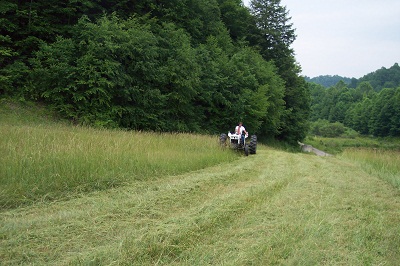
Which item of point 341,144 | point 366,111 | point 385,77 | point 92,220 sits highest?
point 385,77

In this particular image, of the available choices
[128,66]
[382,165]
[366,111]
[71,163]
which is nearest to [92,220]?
[71,163]

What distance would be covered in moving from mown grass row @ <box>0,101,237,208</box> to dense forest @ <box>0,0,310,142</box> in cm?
714

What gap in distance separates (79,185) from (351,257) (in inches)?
180

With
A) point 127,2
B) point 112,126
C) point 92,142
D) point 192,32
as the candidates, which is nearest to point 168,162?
point 92,142

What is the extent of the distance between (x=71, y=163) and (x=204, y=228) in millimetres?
3414

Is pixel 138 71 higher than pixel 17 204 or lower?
higher

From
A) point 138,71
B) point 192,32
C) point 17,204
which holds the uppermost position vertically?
point 192,32

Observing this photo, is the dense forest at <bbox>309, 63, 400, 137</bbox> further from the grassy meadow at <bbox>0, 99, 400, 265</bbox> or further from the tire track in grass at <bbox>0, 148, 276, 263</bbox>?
the tire track in grass at <bbox>0, 148, 276, 263</bbox>

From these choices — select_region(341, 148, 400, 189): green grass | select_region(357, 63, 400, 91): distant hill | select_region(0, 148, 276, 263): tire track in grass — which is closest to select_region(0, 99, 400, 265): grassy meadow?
select_region(0, 148, 276, 263): tire track in grass

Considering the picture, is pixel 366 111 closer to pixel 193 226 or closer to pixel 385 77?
pixel 193 226

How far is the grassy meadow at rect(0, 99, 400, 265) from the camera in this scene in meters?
3.23

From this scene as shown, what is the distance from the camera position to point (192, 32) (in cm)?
2548

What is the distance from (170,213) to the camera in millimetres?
4555

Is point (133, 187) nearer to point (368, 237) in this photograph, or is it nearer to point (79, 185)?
point (79, 185)
